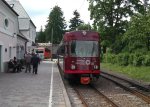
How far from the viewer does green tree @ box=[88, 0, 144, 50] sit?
2734 inches

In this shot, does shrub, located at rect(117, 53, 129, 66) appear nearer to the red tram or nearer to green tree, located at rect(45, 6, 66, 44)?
the red tram

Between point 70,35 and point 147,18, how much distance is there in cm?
2277

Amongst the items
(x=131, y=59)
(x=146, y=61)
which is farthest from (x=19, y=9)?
(x=146, y=61)

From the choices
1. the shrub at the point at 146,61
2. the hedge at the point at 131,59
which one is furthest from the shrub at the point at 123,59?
the shrub at the point at 146,61

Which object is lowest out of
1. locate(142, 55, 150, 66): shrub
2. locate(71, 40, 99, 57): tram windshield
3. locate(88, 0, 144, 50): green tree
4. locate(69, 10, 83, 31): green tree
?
locate(142, 55, 150, 66): shrub

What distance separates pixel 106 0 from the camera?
7000 centimetres

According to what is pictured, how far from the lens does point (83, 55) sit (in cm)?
2416

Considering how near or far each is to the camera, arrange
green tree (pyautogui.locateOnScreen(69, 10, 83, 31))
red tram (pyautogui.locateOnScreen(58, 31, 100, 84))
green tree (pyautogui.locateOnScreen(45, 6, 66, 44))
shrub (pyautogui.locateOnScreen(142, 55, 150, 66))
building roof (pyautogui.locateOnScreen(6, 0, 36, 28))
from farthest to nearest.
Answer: green tree (pyautogui.locateOnScreen(69, 10, 83, 31)) → green tree (pyautogui.locateOnScreen(45, 6, 66, 44)) → building roof (pyautogui.locateOnScreen(6, 0, 36, 28)) → shrub (pyautogui.locateOnScreen(142, 55, 150, 66)) → red tram (pyautogui.locateOnScreen(58, 31, 100, 84))

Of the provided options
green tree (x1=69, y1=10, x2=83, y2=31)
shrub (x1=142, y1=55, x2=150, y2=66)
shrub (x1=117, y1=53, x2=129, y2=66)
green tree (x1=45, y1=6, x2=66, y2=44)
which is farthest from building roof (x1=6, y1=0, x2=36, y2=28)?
green tree (x1=69, y1=10, x2=83, y2=31)

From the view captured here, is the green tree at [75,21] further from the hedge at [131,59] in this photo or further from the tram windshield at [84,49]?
the tram windshield at [84,49]

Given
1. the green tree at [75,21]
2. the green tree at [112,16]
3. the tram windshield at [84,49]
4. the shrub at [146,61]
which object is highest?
the green tree at [75,21]

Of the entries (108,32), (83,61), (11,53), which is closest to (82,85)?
(83,61)

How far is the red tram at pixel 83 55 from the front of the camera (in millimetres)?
23922

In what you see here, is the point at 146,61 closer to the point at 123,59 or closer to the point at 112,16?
the point at 123,59
